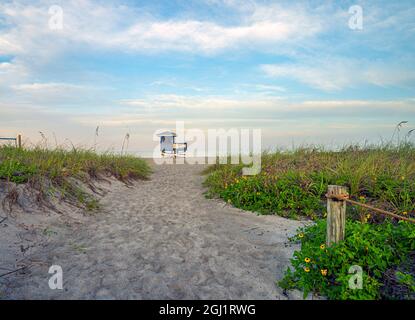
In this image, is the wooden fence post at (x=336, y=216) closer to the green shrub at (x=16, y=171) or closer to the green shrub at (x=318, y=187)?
the green shrub at (x=318, y=187)

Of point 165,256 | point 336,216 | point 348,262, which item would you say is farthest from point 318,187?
point 165,256

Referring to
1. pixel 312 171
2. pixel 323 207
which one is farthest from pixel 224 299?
pixel 312 171

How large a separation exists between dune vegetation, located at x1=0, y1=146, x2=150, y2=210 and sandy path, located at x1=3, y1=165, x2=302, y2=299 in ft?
3.05

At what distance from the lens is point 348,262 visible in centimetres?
369

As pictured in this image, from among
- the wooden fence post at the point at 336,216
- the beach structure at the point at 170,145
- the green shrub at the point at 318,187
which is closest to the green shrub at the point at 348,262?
the wooden fence post at the point at 336,216

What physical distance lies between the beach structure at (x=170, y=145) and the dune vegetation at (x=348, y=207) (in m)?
8.84

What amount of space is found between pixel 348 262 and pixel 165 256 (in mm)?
2512

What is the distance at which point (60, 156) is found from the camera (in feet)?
30.4

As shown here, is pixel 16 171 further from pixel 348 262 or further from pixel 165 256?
pixel 348 262

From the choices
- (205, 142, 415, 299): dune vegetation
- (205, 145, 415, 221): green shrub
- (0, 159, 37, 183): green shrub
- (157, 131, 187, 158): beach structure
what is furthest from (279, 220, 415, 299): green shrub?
(157, 131, 187, 158): beach structure

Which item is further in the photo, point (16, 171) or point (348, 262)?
point (16, 171)

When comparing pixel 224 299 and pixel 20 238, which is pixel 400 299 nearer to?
pixel 224 299

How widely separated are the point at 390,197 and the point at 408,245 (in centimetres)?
267

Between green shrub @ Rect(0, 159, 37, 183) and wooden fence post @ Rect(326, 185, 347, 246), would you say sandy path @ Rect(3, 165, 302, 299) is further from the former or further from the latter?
green shrub @ Rect(0, 159, 37, 183)
